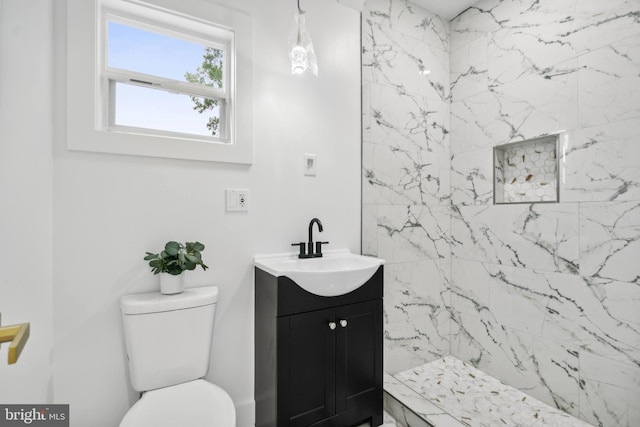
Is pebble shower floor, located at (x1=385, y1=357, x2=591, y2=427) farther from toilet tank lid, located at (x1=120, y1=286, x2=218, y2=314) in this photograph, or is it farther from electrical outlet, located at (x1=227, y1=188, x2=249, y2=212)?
electrical outlet, located at (x1=227, y1=188, x2=249, y2=212)

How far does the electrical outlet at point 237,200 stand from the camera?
5.10ft

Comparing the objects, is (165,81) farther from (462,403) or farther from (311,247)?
(462,403)

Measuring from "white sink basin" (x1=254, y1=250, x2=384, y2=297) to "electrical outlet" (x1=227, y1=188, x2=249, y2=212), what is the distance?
286 mm

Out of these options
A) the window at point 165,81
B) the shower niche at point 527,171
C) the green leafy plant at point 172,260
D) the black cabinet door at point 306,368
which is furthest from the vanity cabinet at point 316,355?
the shower niche at point 527,171

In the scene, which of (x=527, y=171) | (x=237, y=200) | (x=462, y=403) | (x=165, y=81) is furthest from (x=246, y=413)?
(x=527, y=171)

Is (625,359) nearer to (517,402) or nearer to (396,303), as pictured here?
(517,402)

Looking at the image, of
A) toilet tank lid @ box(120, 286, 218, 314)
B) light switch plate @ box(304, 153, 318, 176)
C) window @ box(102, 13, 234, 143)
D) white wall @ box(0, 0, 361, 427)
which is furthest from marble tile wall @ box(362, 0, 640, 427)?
toilet tank lid @ box(120, 286, 218, 314)

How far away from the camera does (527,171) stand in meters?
1.95

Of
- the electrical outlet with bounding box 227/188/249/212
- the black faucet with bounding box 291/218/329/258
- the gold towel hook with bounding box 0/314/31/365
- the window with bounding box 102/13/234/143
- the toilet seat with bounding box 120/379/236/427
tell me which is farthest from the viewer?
the black faucet with bounding box 291/218/329/258

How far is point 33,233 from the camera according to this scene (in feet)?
3.80

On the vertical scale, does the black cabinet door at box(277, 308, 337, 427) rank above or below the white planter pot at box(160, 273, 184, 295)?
below

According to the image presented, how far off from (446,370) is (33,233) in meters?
2.51

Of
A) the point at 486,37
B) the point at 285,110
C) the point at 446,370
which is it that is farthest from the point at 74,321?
the point at 486,37

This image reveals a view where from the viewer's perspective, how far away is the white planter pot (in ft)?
4.31
